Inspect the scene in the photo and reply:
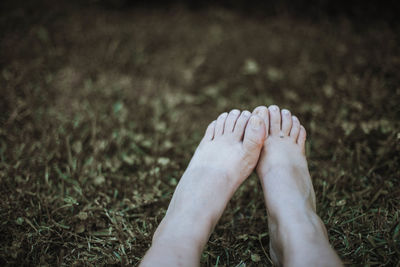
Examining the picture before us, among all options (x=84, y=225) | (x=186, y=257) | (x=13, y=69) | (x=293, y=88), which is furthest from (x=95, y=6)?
(x=186, y=257)

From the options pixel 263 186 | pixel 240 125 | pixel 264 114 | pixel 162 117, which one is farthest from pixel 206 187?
pixel 162 117

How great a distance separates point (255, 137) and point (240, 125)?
143 mm

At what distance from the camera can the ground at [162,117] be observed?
1571 millimetres

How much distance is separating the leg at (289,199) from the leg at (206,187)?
0.44ft

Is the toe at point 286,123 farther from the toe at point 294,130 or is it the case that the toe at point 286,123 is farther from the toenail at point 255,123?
the toenail at point 255,123

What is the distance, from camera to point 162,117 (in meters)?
2.28

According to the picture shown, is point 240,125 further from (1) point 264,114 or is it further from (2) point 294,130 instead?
(2) point 294,130

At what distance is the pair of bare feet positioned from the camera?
122 centimetres

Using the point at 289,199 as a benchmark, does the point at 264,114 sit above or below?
above

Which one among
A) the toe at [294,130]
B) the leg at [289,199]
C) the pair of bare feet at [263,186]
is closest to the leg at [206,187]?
the pair of bare feet at [263,186]

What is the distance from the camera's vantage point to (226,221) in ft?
5.57

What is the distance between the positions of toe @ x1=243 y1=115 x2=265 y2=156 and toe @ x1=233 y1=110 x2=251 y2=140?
0.20 feet

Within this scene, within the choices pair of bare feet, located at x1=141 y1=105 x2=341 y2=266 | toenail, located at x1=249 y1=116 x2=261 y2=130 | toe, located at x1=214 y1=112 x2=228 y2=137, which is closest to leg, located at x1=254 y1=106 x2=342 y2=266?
pair of bare feet, located at x1=141 y1=105 x2=341 y2=266

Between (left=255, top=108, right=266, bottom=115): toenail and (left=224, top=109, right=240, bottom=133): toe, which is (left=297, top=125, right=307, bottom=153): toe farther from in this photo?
(left=224, top=109, right=240, bottom=133): toe
